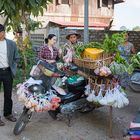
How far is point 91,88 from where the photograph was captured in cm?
583

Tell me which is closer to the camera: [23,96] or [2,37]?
[23,96]

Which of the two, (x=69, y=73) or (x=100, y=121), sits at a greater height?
(x=69, y=73)

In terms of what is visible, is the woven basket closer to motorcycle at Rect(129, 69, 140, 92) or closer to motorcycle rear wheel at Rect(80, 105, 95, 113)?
motorcycle rear wheel at Rect(80, 105, 95, 113)

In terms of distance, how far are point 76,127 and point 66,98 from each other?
1.74 ft

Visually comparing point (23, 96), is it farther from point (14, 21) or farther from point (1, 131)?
point (14, 21)

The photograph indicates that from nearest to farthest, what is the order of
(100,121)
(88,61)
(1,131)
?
(88,61) < (1,131) < (100,121)

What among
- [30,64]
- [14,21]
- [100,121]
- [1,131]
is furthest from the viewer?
[30,64]

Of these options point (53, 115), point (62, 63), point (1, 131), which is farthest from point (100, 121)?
point (1, 131)

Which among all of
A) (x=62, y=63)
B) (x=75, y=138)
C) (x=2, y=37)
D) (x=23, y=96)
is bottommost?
(x=75, y=138)

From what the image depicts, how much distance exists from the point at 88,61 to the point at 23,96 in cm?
Answer: 113

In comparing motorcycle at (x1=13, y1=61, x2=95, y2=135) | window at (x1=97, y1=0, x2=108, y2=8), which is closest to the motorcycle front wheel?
motorcycle at (x1=13, y1=61, x2=95, y2=135)

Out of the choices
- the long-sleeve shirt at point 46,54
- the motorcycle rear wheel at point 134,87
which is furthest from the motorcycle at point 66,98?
the motorcycle rear wheel at point 134,87

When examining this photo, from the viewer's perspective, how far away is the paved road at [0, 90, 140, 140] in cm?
575

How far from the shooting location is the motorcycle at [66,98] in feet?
18.9
